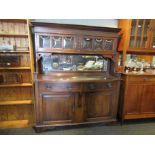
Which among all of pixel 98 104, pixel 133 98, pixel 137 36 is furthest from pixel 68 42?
pixel 133 98

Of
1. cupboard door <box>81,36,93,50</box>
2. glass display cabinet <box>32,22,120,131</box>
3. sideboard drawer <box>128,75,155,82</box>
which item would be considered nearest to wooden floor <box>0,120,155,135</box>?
glass display cabinet <box>32,22,120,131</box>

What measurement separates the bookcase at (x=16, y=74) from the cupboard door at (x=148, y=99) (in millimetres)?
2045

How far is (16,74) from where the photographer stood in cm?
225

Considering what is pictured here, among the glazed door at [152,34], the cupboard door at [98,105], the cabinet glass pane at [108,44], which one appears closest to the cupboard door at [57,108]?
the cupboard door at [98,105]

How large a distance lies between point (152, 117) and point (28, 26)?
2.81 meters

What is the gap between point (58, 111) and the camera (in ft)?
7.02

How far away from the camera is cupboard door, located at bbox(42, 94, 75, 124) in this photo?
6.84 feet

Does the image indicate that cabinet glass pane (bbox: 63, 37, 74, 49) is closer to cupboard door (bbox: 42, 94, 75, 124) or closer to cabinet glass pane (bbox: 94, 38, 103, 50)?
cabinet glass pane (bbox: 94, 38, 103, 50)

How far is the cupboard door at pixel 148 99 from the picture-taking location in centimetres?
238

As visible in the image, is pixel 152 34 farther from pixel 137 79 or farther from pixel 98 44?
pixel 98 44

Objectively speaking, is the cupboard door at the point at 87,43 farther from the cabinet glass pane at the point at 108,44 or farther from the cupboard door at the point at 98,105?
the cupboard door at the point at 98,105

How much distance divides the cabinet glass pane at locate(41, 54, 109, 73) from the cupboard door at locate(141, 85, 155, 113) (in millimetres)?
840

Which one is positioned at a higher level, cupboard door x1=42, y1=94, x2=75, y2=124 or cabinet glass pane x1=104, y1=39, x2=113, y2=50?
cabinet glass pane x1=104, y1=39, x2=113, y2=50
